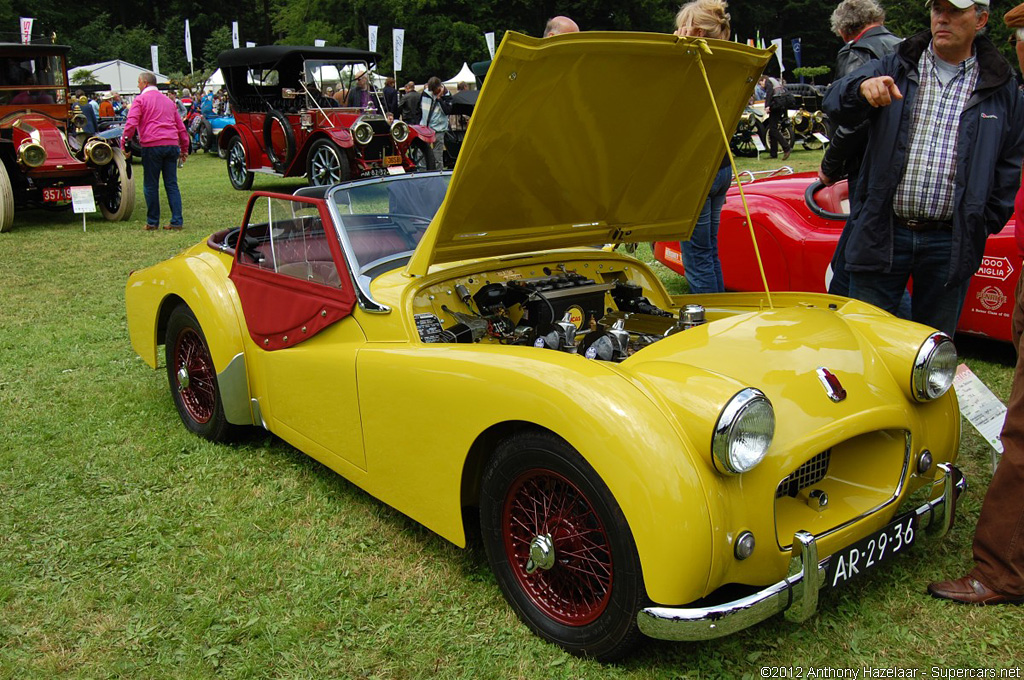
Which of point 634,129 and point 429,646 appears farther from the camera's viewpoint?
point 634,129

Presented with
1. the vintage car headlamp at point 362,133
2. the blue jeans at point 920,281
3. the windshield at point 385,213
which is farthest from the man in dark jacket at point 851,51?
the vintage car headlamp at point 362,133

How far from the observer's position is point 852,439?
2.79 metres

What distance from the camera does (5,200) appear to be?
1051 cm

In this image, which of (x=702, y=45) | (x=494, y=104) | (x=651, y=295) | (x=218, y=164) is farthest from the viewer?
(x=218, y=164)

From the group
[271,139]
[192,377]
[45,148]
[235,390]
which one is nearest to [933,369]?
[235,390]

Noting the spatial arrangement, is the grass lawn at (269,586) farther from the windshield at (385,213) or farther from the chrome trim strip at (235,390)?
the windshield at (385,213)

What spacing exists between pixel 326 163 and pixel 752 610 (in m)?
12.4

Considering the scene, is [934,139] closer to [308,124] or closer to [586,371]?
[586,371]

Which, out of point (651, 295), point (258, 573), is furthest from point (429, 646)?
point (651, 295)

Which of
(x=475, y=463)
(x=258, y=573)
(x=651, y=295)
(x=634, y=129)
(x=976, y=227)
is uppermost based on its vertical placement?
(x=634, y=129)

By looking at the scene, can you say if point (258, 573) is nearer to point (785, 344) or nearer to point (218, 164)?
point (785, 344)

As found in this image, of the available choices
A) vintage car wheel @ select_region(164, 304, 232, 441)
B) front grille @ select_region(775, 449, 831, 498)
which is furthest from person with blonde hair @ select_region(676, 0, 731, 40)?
vintage car wheel @ select_region(164, 304, 232, 441)

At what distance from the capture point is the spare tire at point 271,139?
13.9 metres

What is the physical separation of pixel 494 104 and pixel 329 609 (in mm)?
1797
